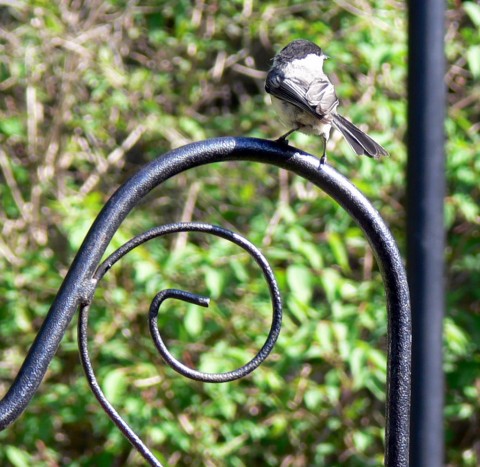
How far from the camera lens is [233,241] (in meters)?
1.25

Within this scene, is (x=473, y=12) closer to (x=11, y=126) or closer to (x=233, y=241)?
(x=11, y=126)

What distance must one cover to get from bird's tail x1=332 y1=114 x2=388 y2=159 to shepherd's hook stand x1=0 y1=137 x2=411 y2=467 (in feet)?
0.80

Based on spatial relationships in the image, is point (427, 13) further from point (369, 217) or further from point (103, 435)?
point (103, 435)

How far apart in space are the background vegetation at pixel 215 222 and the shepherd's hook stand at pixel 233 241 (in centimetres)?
149

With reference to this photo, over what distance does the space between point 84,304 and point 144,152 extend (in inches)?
104

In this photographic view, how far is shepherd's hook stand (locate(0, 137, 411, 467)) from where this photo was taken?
113cm

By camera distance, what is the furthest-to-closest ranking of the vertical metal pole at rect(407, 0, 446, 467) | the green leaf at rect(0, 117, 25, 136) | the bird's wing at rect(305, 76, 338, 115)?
1. the green leaf at rect(0, 117, 25, 136)
2. the bird's wing at rect(305, 76, 338, 115)
3. the vertical metal pole at rect(407, 0, 446, 467)

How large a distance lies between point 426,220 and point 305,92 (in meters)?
0.39

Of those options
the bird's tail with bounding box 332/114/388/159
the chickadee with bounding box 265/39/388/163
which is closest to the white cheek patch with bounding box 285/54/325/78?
the chickadee with bounding box 265/39/388/163

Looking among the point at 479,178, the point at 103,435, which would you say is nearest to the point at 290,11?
the point at 479,178

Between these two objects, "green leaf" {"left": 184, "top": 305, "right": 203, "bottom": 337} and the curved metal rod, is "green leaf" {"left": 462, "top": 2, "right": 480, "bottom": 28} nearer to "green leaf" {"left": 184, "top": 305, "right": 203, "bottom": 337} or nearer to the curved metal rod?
"green leaf" {"left": 184, "top": 305, "right": 203, "bottom": 337}

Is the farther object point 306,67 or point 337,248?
point 337,248

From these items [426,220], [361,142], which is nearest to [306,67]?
[361,142]

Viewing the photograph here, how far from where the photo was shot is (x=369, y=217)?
4.10ft
